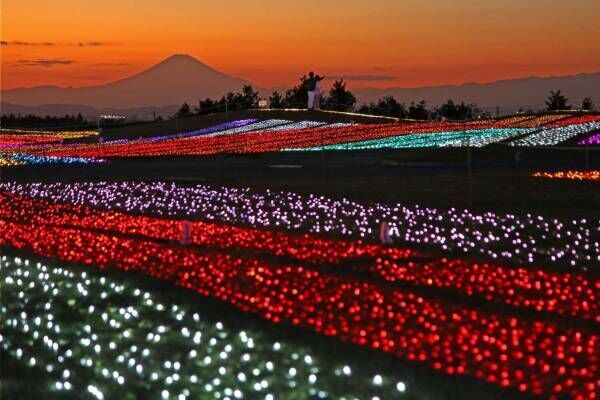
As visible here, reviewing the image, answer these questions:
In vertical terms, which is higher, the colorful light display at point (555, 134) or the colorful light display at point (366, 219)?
the colorful light display at point (555, 134)

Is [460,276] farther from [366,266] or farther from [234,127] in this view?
[234,127]

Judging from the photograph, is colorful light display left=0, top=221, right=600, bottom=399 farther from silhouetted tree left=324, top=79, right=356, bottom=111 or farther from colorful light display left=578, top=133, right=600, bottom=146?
silhouetted tree left=324, top=79, right=356, bottom=111

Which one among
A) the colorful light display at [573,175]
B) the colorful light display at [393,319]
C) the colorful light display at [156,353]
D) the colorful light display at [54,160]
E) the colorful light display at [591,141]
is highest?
the colorful light display at [591,141]

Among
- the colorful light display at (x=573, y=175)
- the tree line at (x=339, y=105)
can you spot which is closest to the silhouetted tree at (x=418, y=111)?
the tree line at (x=339, y=105)

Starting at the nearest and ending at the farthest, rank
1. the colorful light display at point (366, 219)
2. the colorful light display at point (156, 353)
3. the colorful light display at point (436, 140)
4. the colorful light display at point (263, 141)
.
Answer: the colorful light display at point (156, 353)
the colorful light display at point (366, 219)
the colorful light display at point (436, 140)
the colorful light display at point (263, 141)

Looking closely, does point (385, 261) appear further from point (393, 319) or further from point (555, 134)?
point (555, 134)

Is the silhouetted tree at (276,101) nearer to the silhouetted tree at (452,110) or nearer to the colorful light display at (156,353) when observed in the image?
the silhouetted tree at (452,110)
